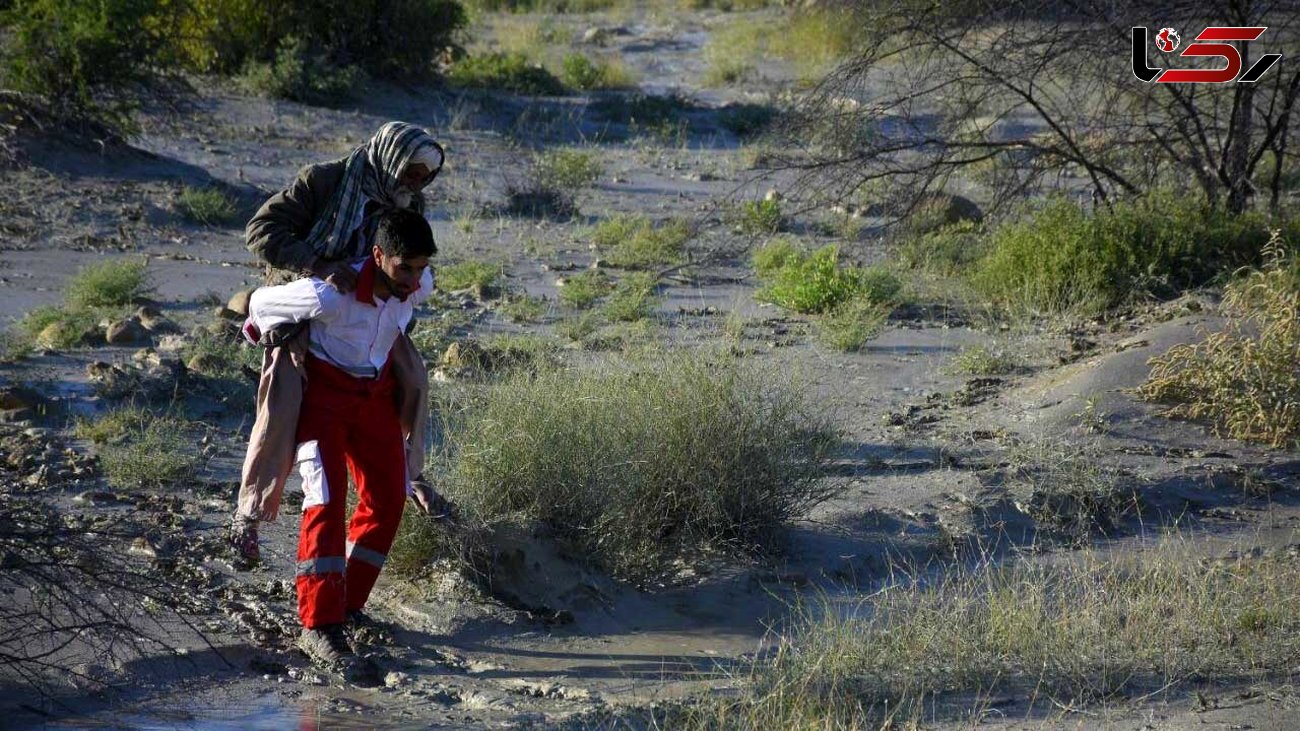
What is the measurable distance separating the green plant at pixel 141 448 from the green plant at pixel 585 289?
11.2 ft

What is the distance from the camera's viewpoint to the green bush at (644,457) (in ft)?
19.0

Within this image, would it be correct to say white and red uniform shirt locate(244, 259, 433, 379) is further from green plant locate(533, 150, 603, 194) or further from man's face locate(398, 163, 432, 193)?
green plant locate(533, 150, 603, 194)

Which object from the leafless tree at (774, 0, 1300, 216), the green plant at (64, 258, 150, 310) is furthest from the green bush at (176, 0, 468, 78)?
the leafless tree at (774, 0, 1300, 216)

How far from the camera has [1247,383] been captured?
25.1ft

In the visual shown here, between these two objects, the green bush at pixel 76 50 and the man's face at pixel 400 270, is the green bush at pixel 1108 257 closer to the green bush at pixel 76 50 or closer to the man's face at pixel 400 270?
the man's face at pixel 400 270

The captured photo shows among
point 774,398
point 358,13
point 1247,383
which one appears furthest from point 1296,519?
point 358,13

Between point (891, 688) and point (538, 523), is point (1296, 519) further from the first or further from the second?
point (538, 523)

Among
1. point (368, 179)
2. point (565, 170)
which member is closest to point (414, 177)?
point (368, 179)

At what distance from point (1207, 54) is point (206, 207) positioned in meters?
7.29

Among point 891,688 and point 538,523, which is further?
point 538,523

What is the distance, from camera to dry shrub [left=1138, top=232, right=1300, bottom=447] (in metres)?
7.56

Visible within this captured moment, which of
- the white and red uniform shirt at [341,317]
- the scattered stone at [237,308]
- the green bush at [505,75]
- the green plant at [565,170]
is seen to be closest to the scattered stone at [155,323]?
the scattered stone at [237,308]

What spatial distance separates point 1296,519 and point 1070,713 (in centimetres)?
273

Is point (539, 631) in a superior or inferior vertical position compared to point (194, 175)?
inferior
